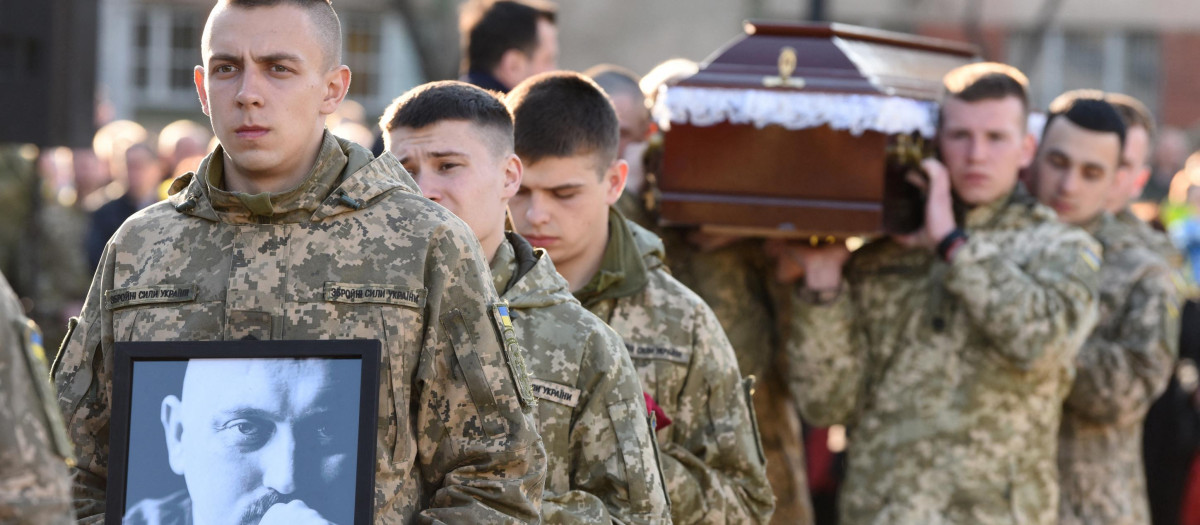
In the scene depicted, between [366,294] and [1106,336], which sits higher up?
[366,294]

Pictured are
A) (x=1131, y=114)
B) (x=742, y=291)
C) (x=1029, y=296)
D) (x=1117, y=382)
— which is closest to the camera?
(x=1029, y=296)

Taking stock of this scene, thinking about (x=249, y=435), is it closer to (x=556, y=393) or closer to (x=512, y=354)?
(x=512, y=354)

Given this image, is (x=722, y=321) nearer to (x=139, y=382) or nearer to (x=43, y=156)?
(x=139, y=382)

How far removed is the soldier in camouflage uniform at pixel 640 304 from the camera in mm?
4066

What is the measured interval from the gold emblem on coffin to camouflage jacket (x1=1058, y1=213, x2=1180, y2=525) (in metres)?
1.72

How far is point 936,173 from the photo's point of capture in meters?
5.27

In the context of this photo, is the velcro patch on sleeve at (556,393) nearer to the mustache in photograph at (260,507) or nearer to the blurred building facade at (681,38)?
the mustache in photograph at (260,507)

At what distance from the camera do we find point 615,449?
347cm

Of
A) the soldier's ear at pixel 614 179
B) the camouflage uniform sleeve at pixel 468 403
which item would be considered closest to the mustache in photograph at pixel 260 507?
the camouflage uniform sleeve at pixel 468 403

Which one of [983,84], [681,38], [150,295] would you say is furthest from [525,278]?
[681,38]

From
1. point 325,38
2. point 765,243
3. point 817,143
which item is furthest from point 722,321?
point 325,38

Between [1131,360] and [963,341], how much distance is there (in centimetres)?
87

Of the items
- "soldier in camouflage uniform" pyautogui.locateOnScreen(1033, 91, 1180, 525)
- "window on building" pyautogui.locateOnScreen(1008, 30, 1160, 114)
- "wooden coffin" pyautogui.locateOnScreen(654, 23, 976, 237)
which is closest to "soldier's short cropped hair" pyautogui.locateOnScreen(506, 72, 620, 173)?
"wooden coffin" pyautogui.locateOnScreen(654, 23, 976, 237)

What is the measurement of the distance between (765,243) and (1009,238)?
2.63 feet
